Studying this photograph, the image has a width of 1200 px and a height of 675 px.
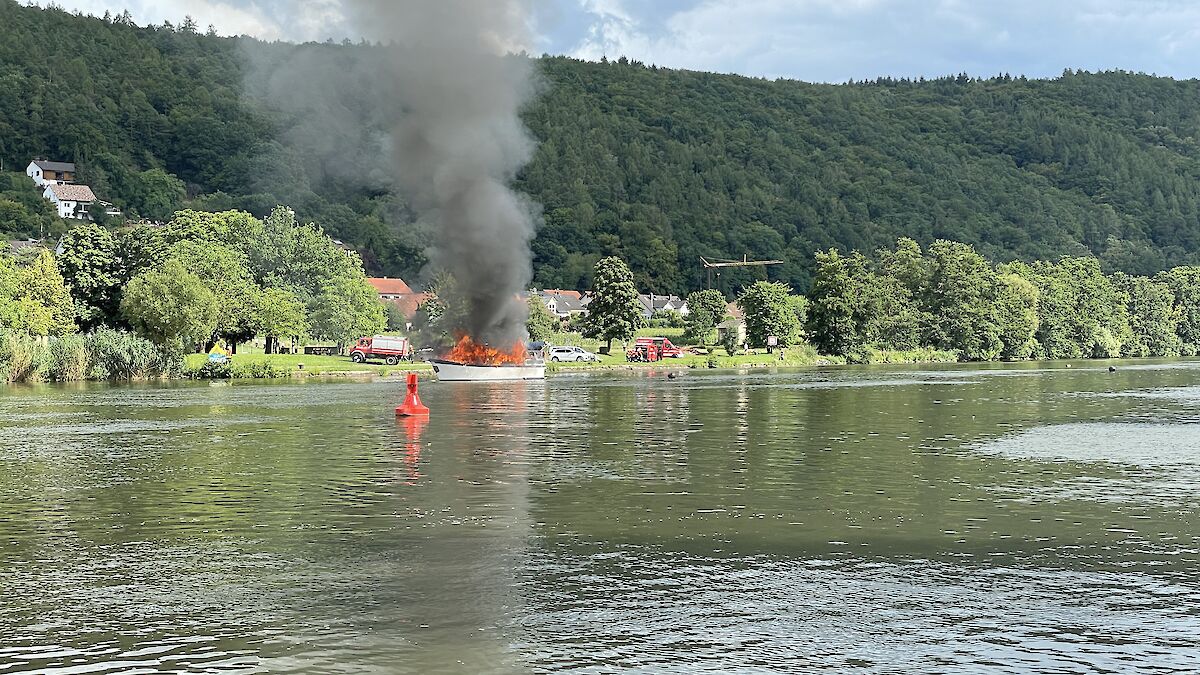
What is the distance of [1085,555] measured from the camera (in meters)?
18.7

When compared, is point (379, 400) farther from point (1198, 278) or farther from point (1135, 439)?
point (1198, 278)

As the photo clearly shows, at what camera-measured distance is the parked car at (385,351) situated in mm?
111344

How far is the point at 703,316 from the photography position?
16325 cm

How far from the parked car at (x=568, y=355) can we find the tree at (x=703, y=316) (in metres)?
37.5

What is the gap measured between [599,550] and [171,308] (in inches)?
2928

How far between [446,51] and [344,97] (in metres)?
58.7

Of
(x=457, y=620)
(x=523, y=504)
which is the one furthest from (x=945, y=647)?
(x=523, y=504)

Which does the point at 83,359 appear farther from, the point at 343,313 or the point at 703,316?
the point at 703,316

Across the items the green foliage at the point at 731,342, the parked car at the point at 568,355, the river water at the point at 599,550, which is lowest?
the river water at the point at 599,550

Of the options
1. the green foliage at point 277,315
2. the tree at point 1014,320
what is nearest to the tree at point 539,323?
the green foliage at point 277,315

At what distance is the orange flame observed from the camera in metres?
87.0

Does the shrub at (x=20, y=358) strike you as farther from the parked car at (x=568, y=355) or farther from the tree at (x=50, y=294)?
the parked car at (x=568, y=355)

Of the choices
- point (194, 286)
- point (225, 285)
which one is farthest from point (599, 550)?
point (225, 285)

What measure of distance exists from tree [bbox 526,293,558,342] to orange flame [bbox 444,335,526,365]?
4347 cm
